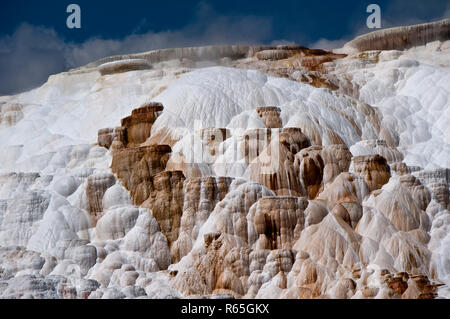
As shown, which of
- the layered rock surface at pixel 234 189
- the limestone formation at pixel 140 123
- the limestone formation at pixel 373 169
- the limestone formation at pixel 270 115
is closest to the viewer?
the layered rock surface at pixel 234 189

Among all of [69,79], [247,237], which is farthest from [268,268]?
[69,79]

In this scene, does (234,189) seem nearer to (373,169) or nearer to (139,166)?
(139,166)

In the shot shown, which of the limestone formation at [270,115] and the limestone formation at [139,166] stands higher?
the limestone formation at [270,115]

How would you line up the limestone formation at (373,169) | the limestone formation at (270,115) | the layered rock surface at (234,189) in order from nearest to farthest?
the layered rock surface at (234,189) < the limestone formation at (373,169) < the limestone formation at (270,115)

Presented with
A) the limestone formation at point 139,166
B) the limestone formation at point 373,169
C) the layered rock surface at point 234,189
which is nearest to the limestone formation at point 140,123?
the layered rock surface at point 234,189

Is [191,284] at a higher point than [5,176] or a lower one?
lower

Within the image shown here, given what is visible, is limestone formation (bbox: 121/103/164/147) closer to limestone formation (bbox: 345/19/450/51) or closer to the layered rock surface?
the layered rock surface

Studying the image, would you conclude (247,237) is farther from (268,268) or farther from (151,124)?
(151,124)

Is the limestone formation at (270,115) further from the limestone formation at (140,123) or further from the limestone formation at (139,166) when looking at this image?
the limestone formation at (139,166)

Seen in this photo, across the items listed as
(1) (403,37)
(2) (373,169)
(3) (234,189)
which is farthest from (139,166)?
(1) (403,37)

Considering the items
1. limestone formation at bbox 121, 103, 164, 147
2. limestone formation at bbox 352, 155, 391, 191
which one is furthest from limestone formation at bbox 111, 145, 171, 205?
limestone formation at bbox 352, 155, 391, 191

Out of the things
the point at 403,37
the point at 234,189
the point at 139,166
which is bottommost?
the point at 234,189
